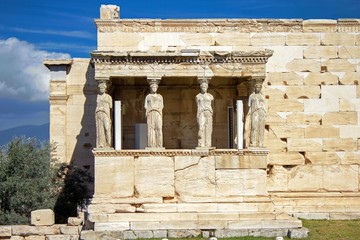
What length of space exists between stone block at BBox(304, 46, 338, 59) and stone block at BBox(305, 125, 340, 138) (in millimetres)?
1991

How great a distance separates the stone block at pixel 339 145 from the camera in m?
20.1

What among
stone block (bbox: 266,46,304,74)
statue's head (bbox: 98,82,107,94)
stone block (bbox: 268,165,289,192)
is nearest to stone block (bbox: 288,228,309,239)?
stone block (bbox: 268,165,289,192)

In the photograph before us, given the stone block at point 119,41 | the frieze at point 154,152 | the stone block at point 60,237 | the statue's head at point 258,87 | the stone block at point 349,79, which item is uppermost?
the stone block at point 119,41

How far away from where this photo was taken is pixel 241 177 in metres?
18.0

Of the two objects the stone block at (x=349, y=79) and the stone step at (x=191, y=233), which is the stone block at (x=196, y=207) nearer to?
the stone step at (x=191, y=233)

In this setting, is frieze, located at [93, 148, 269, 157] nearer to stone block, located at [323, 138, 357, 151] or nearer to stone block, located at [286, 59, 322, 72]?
stone block, located at [323, 138, 357, 151]

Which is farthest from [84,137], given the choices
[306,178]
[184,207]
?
[306,178]

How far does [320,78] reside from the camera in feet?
66.3

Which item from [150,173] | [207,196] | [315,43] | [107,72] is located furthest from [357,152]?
[107,72]

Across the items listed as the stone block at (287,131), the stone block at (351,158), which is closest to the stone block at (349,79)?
the stone block at (287,131)

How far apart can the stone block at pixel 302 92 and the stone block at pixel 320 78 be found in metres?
0.17

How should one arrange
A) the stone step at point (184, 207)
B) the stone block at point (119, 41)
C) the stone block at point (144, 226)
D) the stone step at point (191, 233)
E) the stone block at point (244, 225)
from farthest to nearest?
the stone block at point (119, 41)
the stone step at point (184, 207)
the stone block at point (244, 225)
the stone block at point (144, 226)
the stone step at point (191, 233)

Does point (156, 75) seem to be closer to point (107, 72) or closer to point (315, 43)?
point (107, 72)

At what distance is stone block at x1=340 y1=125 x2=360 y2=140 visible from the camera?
20156 millimetres
